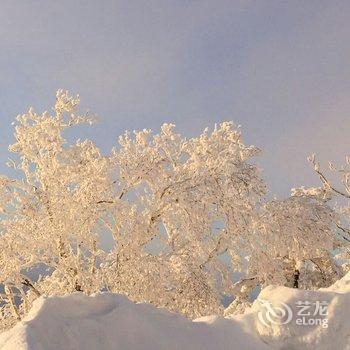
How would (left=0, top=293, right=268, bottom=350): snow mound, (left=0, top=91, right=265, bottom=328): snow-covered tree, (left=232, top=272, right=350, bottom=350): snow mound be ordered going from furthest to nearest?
(left=0, top=91, right=265, bottom=328): snow-covered tree
(left=232, top=272, right=350, bottom=350): snow mound
(left=0, top=293, right=268, bottom=350): snow mound

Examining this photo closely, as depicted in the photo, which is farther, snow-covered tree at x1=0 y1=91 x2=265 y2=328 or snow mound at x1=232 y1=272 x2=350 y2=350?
snow-covered tree at x1=0 y1=91 x2=265 y2=328

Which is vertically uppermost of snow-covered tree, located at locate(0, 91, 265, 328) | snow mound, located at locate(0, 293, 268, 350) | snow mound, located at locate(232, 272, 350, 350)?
snow-covered tree, located at locate(0, 91, 265, 328)

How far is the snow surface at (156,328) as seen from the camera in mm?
4426

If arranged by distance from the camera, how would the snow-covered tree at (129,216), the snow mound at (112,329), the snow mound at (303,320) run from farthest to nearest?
the snow-covered tree at (129,216), the snow mound at (303,320), the snow mound at (112,329)

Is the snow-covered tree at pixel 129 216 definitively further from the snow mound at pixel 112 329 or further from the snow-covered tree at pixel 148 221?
the snow mound at pixel 112 329

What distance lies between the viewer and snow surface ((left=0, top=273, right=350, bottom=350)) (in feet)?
14.5

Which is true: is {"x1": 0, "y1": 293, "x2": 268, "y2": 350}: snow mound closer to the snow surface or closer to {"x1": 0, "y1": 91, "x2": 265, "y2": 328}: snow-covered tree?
the snow surface

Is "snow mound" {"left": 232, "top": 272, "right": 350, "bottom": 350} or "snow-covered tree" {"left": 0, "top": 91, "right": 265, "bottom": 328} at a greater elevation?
"snow-covered tree" {"left": 0, "top": 91, "right": 265, "bottom": 328}

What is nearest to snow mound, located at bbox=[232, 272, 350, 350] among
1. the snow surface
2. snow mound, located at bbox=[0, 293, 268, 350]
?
the snow surface

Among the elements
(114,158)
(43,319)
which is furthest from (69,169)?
(43,319)

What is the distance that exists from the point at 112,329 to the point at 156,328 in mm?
442

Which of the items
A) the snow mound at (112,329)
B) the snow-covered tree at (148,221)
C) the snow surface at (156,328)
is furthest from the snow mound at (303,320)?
the snow-covered tree at (148,221)

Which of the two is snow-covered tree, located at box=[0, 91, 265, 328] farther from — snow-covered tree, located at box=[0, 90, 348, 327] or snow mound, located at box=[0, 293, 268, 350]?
snow mound, located at box=[0, 293, 268, 350]

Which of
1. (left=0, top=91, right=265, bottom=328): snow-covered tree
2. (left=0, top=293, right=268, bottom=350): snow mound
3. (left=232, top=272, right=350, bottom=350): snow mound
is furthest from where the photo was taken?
(left=0, top=91, right=265, bottom=328): snow-covered tree
